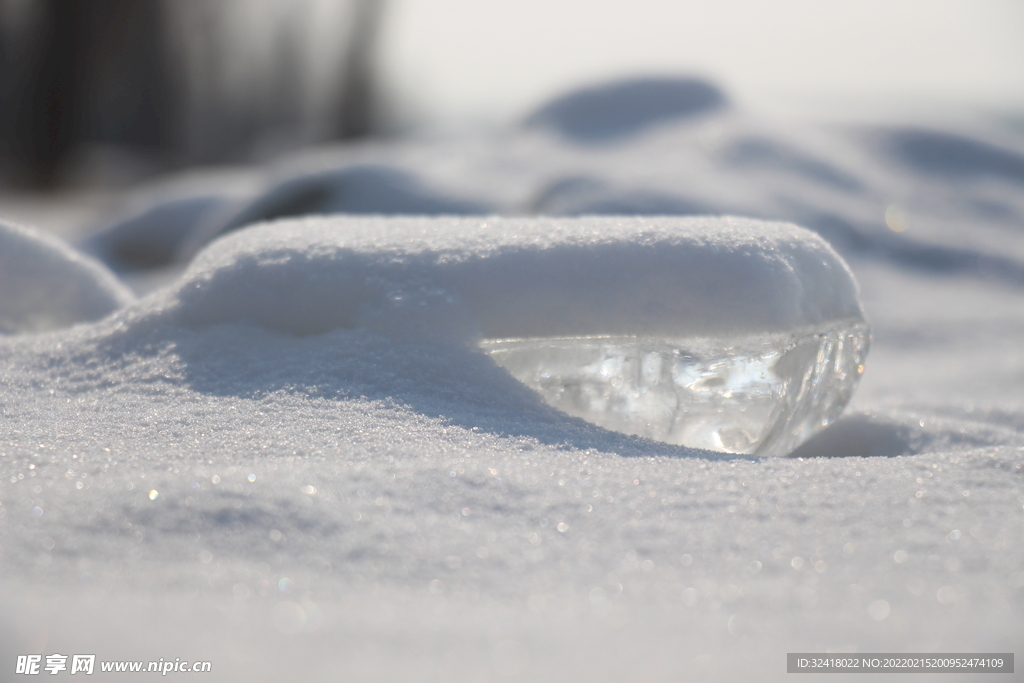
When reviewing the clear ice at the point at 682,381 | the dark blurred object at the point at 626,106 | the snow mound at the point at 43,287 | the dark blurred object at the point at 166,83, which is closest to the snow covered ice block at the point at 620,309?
the clear ice at the point at 682,381

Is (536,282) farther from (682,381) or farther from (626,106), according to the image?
(626,106)

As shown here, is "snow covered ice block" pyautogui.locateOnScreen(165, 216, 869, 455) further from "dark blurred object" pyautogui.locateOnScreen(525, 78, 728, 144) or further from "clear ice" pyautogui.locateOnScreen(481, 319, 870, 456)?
"dark blurred object" pyautogui.locateOnScreen(525, 78, 728, 144)

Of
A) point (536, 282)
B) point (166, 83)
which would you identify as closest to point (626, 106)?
point (536, 282)

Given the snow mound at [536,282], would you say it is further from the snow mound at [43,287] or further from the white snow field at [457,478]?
the snow mound at [43,287]

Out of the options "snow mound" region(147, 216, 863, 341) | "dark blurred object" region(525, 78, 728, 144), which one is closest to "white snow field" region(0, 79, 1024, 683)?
"snow mound" region(147, 216, 863, 341)

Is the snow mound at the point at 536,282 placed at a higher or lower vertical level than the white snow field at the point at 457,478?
higher

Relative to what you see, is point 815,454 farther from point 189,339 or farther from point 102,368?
point 102,368
